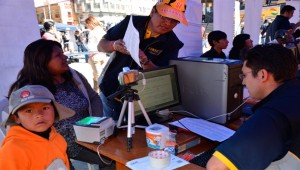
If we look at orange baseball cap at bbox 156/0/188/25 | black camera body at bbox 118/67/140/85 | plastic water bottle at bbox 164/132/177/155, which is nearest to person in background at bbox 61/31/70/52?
orange baseball cap at bbox 156/0/188/25

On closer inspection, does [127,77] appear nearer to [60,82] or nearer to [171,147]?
[171,147]

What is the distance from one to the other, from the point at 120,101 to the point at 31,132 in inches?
22.4

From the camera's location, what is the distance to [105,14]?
2791 cm

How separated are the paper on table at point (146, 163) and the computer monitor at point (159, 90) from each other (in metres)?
0.43

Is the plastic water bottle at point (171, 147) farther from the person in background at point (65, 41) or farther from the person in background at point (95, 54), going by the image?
the person in background at point (65, 41)

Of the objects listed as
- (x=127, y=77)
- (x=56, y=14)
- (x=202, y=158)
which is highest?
(x=56, y=14)

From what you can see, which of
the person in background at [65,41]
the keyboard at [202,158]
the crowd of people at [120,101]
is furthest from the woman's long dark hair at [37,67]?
the person in background at [65,41]

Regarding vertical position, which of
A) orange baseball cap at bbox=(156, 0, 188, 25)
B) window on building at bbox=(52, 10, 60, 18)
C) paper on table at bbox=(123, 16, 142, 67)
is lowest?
paper on table at bbox=(123, 16, 142, 67)

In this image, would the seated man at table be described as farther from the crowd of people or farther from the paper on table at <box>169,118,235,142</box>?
the paper on table at <box>169,118,235,142</box>

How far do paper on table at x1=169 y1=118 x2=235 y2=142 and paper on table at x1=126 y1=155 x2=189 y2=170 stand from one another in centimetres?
30

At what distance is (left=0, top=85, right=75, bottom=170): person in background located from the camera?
48.3 inches

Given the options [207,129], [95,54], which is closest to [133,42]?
[207,129]

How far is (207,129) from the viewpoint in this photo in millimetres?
1538

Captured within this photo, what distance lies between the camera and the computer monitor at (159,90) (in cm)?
161
